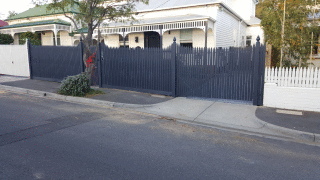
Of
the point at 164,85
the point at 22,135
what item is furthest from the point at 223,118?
the point at 22,135

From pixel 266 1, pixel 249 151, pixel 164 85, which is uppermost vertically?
pixel 266 1

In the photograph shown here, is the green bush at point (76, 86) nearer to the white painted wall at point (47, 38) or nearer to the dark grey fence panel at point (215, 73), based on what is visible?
the dark grey fence panel at point (215, 73)

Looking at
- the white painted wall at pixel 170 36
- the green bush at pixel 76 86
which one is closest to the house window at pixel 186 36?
the white painted wall at pixel 170 36

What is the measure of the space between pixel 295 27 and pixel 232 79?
160 inches

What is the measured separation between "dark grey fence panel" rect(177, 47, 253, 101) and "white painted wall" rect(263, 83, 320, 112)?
633mm

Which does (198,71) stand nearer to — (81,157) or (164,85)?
(164,85)

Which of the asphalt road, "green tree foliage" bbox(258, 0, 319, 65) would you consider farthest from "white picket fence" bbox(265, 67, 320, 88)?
the asphalt road

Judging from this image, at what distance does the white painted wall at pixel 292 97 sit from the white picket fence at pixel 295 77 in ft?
0.48

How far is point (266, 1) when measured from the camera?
1071 cm

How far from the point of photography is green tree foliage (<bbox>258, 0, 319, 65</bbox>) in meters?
9.87

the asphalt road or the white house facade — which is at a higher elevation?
the white house facade

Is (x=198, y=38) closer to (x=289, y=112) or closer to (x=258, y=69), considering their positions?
(x=258, y=69)

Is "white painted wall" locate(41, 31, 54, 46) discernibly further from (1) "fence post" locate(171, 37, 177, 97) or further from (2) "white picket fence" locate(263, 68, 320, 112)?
(2) "white picket fence" locate(263, 68, 320, 112)

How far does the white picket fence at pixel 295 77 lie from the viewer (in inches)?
307
